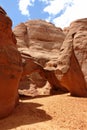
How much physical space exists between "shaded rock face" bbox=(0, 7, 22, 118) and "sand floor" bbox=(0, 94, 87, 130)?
1.51ft

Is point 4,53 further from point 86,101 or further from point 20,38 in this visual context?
point 20,38

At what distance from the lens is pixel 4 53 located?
8.05 m

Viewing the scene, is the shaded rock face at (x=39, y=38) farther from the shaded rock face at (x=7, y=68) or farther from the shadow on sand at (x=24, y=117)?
the shadow on sand at (x=24, y=117)

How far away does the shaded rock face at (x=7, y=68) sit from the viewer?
772 centimetres

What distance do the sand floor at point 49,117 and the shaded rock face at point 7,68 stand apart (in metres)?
0.46

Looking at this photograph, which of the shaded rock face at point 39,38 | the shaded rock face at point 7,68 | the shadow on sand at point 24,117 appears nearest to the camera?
the shadow on sand at point 24,117

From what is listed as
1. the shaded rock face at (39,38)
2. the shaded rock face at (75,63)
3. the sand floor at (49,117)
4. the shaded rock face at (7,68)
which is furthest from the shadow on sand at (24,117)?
the shaded rock face at (39,38)

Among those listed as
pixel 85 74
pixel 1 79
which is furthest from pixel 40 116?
pixel 85 74

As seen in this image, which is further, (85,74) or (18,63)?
(85,74)

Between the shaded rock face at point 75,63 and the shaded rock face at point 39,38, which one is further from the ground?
the shaded rock face at point 39,38

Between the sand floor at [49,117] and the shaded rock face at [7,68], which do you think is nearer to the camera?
the sand floor at [49,117]

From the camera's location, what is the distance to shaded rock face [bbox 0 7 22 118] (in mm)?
7723

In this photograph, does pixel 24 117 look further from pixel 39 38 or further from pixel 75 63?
pixel 39 38

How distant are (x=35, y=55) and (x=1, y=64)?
1025 cm
